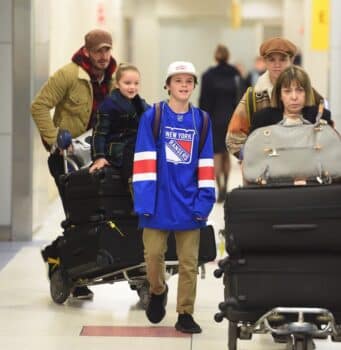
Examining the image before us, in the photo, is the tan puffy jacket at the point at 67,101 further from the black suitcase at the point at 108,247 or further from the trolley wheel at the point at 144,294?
the trolley wheel at the point at 144,294

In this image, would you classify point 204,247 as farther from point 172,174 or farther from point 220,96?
point 220,96

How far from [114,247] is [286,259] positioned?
1.79 m

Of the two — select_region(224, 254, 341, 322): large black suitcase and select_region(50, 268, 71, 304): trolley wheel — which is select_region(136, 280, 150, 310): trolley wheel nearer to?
select_region(50, 268, 71, 304): trolley wheel

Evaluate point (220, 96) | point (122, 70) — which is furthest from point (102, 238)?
point (220, 96)

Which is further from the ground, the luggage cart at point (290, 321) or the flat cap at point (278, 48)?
the flat cap at point (278, 48)

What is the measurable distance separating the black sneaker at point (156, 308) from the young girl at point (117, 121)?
84 centimetres

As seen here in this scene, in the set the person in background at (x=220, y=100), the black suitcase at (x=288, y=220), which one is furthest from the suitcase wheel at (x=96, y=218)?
the person in background at (x=220, y=100)

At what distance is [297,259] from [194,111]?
1.43m

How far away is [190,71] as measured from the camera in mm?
6219

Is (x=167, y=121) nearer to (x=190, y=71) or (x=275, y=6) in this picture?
(x=190, y=71)

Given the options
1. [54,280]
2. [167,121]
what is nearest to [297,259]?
[167,121]

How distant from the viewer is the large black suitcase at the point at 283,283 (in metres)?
5.12

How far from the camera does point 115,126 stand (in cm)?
693

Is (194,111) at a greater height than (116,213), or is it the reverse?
(194,111)
